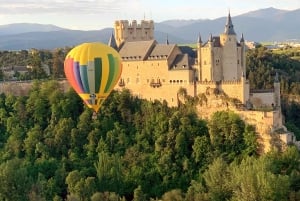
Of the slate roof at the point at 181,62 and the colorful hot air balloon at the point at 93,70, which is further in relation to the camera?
the slate roof at the point at 181,62

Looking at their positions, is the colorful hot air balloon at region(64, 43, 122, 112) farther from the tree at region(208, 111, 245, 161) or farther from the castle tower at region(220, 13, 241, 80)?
the castle tower at region(220, 13, 241, 80)

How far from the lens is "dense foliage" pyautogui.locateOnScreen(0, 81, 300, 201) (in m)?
34.0

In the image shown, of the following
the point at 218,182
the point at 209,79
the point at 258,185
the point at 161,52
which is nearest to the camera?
the point at 258,185

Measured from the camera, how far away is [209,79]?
137 feet

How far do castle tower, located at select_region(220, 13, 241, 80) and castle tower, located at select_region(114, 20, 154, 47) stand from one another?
1112 cm

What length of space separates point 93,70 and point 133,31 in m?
16.1

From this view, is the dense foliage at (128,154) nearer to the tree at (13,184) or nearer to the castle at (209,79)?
the tree at (13,184)

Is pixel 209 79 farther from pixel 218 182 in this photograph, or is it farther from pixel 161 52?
pixel 218 182

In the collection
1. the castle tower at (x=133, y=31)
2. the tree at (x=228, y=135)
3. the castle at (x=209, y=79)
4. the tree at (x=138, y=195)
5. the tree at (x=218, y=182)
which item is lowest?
the tree at (x=138, y=195)

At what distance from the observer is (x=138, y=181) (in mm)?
39688

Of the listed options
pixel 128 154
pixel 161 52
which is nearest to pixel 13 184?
pixel 128 154

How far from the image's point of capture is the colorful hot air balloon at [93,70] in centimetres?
3612

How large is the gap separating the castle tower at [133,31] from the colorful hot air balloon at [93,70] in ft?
42.6

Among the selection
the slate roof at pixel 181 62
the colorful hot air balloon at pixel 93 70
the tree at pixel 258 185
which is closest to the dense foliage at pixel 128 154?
the tree at pixel 258 185
